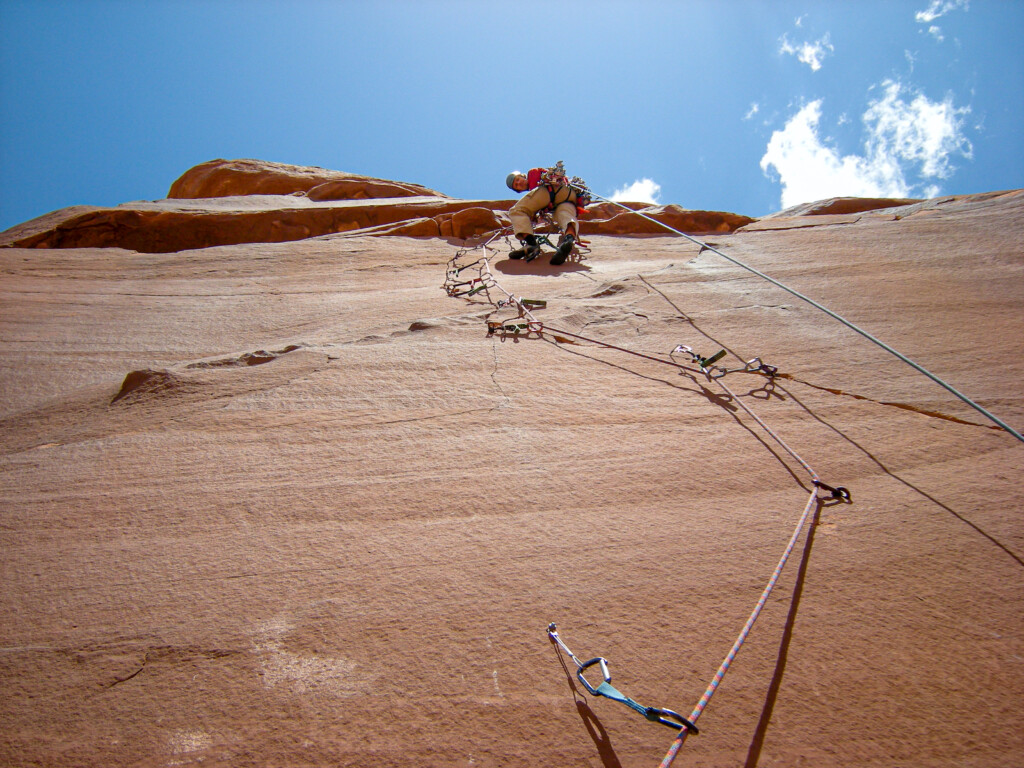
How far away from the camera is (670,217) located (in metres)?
6.98

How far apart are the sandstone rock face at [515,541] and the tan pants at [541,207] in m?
2.45

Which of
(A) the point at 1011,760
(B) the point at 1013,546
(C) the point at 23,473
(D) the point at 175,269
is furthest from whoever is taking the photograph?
(D) the point at 175,269

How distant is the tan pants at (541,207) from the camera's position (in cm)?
521

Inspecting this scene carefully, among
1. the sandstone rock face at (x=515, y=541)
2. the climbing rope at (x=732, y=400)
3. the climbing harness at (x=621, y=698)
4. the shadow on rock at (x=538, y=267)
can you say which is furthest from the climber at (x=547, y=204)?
the climbing harness at (x=621, y=698)

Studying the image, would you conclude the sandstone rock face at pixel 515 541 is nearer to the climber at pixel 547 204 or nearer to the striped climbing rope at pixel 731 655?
the striped climbing rope at pixel 731 655

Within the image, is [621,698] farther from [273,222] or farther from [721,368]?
[273,222]

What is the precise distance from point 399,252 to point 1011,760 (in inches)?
197

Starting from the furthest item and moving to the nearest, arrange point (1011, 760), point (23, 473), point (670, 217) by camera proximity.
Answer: point (670, 217) → point (23, 473) → point (1011, 760)

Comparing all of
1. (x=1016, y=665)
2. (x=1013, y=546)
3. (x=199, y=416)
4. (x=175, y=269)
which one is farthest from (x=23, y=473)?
(x=175, y=269)

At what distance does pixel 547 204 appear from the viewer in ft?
17.5

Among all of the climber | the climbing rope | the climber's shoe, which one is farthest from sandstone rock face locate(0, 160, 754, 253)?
the climbing rope

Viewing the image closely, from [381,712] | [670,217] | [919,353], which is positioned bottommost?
[381,712]

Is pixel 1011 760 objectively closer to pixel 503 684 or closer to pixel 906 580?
pixel 906 580

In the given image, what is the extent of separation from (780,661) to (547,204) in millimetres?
4869
